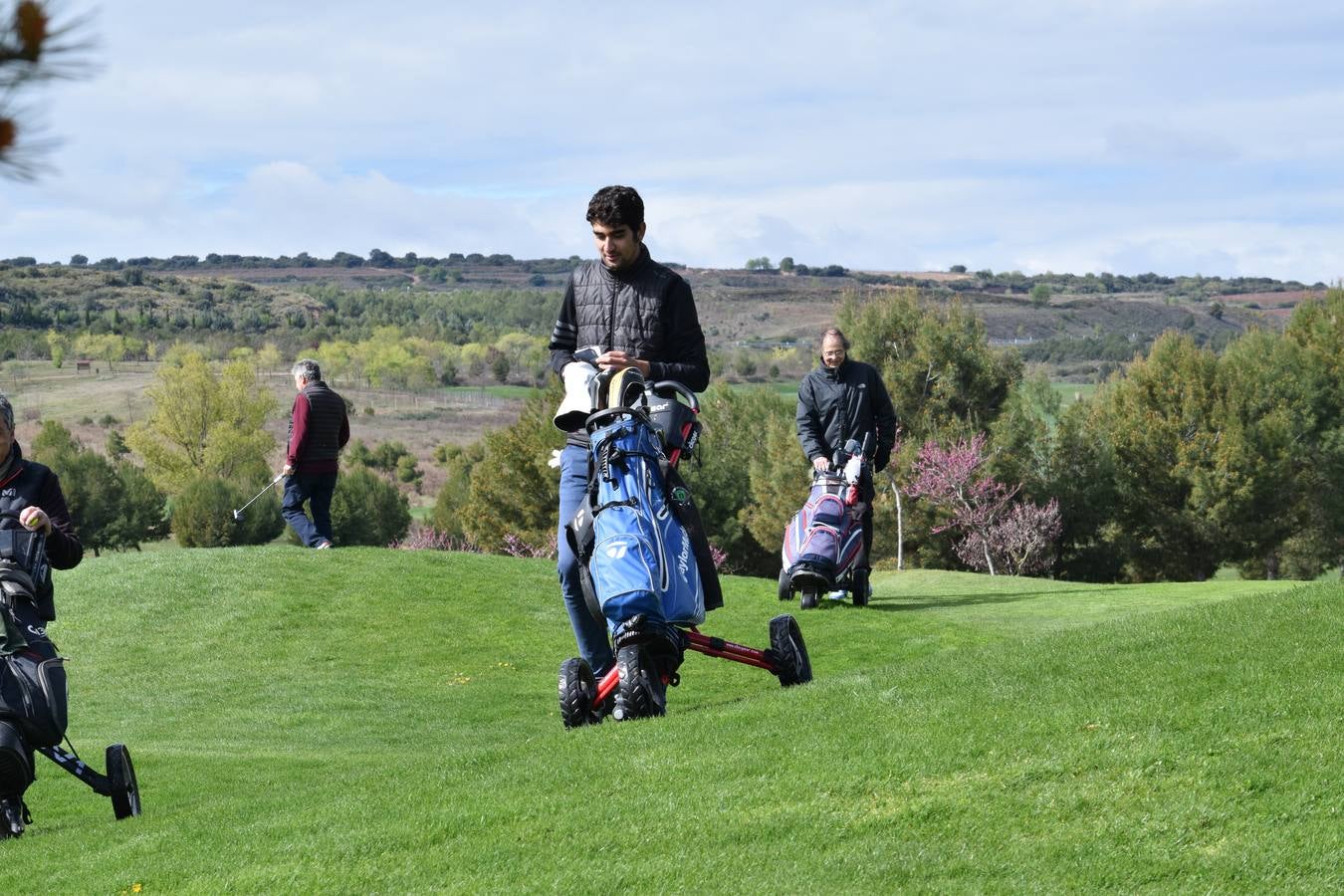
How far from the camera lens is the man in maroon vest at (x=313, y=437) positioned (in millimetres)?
18094

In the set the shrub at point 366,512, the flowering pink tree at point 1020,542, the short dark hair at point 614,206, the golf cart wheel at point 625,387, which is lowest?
the shrub at point 366,512

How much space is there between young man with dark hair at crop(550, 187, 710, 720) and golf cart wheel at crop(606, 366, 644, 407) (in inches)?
5.1

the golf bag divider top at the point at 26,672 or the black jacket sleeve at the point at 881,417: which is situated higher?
the black jacket sleeve at the point at 881,417

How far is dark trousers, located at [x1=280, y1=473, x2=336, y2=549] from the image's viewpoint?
18.7 m

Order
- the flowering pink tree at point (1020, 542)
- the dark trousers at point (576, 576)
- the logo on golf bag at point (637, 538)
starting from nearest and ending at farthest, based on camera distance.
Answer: the logo on golf bag at point (637, 538) → the dark trousers at point (576, 576) → the flowering pink tree at point (1020, 542)

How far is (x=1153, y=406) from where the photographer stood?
213 ft

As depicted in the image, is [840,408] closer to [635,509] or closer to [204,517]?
[635,509]

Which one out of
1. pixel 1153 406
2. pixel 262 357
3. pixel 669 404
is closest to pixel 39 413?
pixel 262 357

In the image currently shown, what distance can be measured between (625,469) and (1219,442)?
56.4m

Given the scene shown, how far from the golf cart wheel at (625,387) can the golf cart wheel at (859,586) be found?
8.07 meters

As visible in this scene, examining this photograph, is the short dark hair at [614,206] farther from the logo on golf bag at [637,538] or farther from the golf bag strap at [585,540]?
the golf bag strap at [585,540]

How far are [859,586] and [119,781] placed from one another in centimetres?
965

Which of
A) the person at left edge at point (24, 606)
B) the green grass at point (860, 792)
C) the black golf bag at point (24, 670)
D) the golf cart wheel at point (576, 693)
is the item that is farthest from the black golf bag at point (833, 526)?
the black golf bag at point (24, 670)

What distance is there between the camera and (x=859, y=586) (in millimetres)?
16203
